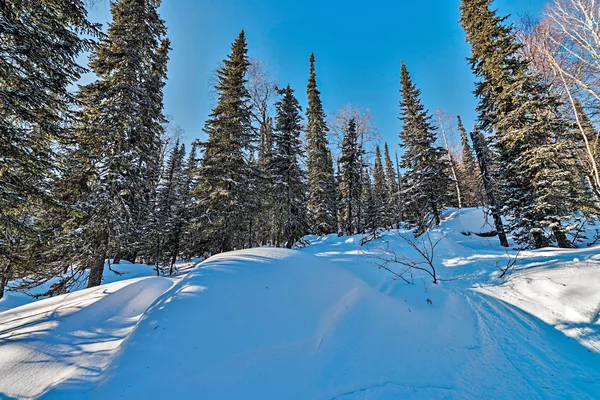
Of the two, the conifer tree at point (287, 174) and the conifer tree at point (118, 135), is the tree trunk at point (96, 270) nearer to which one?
the conifer tree at point (118, 135)

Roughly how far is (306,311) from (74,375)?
300 centimetres

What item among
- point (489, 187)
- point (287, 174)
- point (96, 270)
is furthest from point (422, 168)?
point (96, 270)

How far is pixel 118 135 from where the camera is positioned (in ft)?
27.3

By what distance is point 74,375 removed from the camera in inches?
117

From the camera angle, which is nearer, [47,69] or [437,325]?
[437,325]

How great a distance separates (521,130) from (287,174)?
1165 centimetres

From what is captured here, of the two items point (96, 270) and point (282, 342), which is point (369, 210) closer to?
point (96, 270)

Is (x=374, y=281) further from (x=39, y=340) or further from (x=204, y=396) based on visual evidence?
(x=39, y=340)

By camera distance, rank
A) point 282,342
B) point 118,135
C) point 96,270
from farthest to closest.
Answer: point 118,135 → point 96,270 → point 282,342

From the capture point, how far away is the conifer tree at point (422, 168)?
17.4m

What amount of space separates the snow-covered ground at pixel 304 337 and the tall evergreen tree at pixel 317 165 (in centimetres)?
1685

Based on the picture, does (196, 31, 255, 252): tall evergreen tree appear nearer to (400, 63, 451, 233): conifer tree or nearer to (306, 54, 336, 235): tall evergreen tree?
(306, 54, 336, 235): tall evergreen tree

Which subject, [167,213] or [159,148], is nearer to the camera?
[159,148]

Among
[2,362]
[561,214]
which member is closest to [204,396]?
[2,362]
